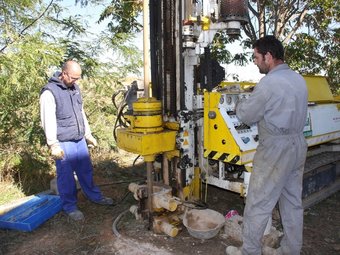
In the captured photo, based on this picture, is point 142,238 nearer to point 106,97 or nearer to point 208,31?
point 208,31

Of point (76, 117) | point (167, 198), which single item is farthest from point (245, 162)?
point (76, 117)

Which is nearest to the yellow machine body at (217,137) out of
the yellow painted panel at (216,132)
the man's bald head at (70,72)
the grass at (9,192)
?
the yellow painted panel at (216,132)

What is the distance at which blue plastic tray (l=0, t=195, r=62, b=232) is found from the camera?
390 cm

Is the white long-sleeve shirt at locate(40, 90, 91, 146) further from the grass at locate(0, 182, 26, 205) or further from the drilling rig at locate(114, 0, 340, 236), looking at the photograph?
the grass at locate(0, 182, 26, 205)

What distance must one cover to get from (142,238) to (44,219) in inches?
53.8

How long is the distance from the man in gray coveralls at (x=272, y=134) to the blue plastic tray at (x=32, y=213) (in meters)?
2.52

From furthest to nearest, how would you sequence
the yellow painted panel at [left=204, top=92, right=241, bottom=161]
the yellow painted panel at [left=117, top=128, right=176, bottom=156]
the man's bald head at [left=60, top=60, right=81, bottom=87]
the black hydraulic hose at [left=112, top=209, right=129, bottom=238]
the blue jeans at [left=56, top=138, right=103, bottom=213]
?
the blue jeans at [left=56, top=138, right=103, bottom=213] → the man's bald head at [left=60, top=60, right=81, bottom=87] → the black hydraulic hose at [left=112, top=209, right=129, bottom=238] → the yellow painted panel at [left=204, top=92, right=241, bottom=161] → the yellow painted panel at [left=117, top=128, right=176, bottom=156]

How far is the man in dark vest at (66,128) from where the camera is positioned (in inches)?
155

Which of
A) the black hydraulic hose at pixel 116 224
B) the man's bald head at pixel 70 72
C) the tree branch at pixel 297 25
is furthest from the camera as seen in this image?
the tree branch at pixel 297 25

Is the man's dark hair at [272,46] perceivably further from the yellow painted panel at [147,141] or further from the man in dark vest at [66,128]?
the man in dark vest at [66,128]

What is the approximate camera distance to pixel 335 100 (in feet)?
17.5

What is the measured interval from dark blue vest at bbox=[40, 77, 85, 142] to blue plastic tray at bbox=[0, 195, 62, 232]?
35.2 inches

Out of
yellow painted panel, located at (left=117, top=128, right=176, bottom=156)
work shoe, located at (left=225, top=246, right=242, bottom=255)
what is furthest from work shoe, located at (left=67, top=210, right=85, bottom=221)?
work shoe, located at (left=225, top=246, right=242, bottom=255)

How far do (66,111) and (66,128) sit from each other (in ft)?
0.70
